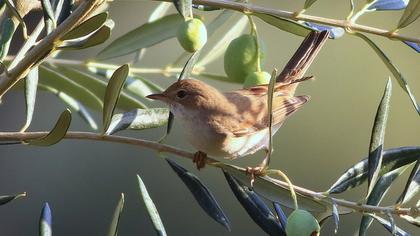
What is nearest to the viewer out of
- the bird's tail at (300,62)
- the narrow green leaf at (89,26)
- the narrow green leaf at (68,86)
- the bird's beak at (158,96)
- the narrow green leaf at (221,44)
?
the narrow green leaf at (89,26)

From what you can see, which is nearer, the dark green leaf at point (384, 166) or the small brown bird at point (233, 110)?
the dark green leaf at point (384, 166)

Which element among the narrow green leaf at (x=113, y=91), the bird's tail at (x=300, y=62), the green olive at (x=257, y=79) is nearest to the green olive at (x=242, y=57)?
the green olive at (x=257, y=79)

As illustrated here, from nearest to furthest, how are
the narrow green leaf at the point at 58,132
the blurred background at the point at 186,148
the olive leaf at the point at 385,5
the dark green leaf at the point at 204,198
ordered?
the narrow green leaf at the point at 58,132 < the dark green leaf at the point at 204,198 < the olive leaf at the point at 385,5 < the blurred background at the point at 186,148

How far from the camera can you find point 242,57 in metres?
1.89

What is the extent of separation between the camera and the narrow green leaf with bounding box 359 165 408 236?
1695 mm

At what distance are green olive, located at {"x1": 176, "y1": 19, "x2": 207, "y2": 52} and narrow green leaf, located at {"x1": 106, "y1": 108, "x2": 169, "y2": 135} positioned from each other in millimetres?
231

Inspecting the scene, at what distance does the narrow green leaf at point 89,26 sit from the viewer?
147 cm

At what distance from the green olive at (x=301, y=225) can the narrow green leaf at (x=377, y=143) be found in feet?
0.85

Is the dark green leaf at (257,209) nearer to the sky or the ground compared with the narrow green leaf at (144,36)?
nearer to the ground

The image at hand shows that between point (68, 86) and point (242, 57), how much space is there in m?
0.48

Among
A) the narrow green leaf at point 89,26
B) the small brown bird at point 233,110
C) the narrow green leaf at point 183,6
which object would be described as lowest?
the small brown bird at point 233,110

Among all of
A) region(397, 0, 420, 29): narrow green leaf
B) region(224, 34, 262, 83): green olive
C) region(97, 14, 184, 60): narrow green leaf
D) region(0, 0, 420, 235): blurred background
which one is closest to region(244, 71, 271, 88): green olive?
region(224, 34, 262, 83): green olive

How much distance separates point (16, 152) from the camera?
4207 mm

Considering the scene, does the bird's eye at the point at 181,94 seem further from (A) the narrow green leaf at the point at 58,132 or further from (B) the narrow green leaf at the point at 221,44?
(A) the narrow green leaf at the point at 58,132
